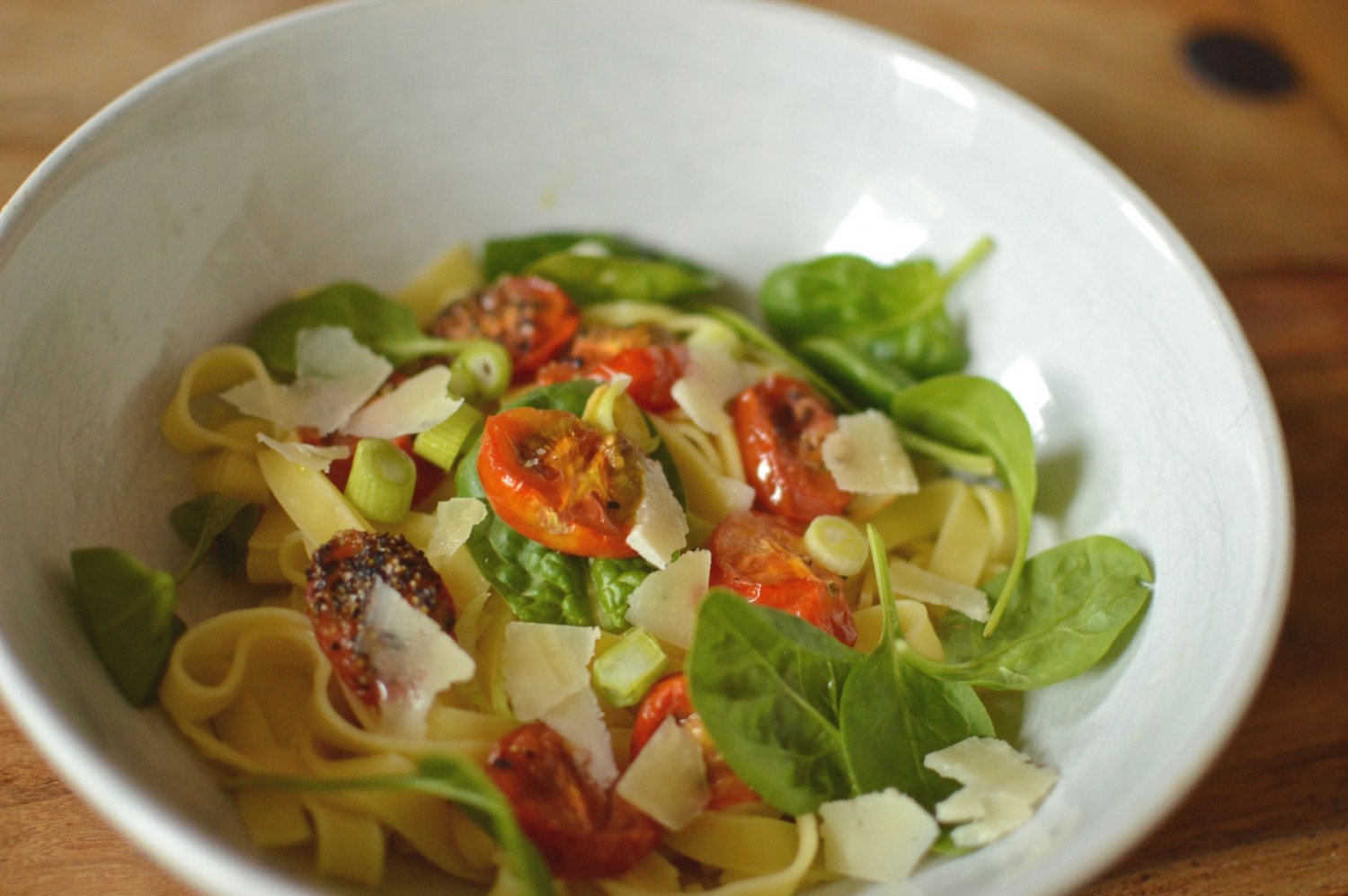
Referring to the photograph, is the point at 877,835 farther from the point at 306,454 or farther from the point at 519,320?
the point at 519,320

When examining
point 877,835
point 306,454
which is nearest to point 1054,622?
point 877,835

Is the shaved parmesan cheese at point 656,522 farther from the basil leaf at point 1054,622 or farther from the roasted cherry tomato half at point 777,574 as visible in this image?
the basil leaf at point 1054,622

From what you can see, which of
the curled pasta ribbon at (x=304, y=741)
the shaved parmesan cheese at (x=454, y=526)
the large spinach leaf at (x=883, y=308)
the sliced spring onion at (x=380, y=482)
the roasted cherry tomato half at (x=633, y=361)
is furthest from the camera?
the large spinach leaf at (x=883, y=308)

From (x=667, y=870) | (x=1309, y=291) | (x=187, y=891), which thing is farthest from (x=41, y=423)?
(x=1309, y=291)

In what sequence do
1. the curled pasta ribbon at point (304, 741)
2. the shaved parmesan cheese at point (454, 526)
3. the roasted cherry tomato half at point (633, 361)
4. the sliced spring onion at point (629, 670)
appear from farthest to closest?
the roasted cherry tomato half at point (633, 361) < the shaved parmesan cheese at point (454, 526) < the sliced spring onion at point (629, 670) < the curled pasta ribbon at point (304, 741)

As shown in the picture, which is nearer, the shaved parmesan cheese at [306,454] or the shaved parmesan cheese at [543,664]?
the shaved parmesan cheese at [543,664]

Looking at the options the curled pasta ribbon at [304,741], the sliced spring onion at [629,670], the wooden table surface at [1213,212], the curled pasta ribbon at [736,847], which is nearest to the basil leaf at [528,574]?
the sliced spring onion at [629,670]

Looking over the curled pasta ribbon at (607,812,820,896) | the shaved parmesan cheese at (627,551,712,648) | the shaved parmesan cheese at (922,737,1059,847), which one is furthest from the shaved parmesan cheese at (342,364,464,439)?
the shaved parmesan cheese at (922,737,1059,847)
